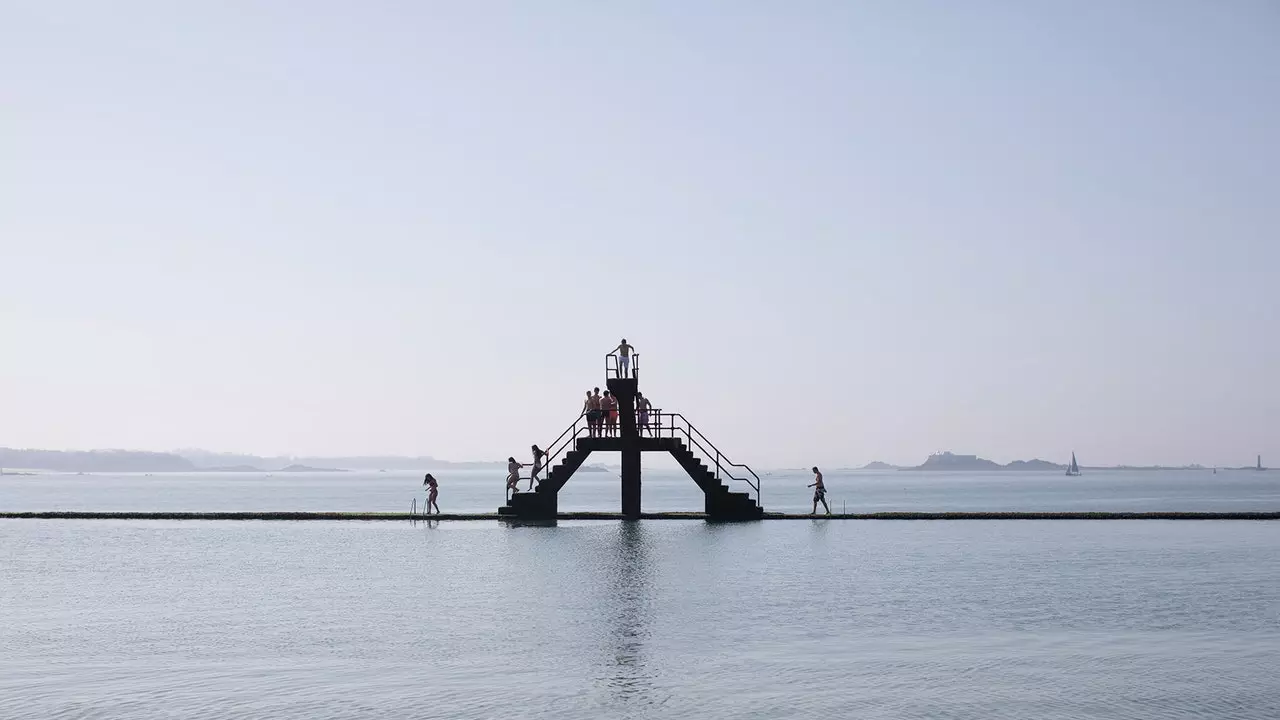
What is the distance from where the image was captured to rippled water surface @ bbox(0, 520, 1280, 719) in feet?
52.6

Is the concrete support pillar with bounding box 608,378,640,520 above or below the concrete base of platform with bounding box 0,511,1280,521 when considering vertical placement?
above

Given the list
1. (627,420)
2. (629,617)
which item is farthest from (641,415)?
(629,617)

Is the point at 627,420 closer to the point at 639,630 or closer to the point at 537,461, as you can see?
the point at 537,461

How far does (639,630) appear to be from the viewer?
2178 cm

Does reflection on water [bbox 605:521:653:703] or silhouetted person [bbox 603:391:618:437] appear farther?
silhouetted person [bbox 603:391:618:437]

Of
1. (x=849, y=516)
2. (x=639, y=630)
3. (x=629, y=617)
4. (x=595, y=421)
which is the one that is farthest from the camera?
(x=849, y=516)

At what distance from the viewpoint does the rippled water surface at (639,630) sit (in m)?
16.0

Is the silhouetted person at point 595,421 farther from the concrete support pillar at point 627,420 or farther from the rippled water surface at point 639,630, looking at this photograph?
the rippled water surface at point 639,630

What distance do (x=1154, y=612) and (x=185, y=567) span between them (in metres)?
25.1

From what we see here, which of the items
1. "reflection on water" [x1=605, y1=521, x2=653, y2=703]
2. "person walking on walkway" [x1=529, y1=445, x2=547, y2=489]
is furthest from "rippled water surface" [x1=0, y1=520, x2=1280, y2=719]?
"person walking on walkway" [x1=529, y1=445, x2=547, y2=489]

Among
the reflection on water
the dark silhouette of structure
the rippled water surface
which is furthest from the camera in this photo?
the dark silhouette of structure

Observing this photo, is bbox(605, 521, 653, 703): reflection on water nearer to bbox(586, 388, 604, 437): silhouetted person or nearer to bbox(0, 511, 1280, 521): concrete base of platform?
bbox(586, 388, 604, 437): silhouetted person

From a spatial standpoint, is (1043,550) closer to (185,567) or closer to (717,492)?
(717,492)

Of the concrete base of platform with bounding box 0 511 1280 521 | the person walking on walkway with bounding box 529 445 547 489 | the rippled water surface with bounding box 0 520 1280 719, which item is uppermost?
the person walking on walkway with bounding box 529 445 547 489
